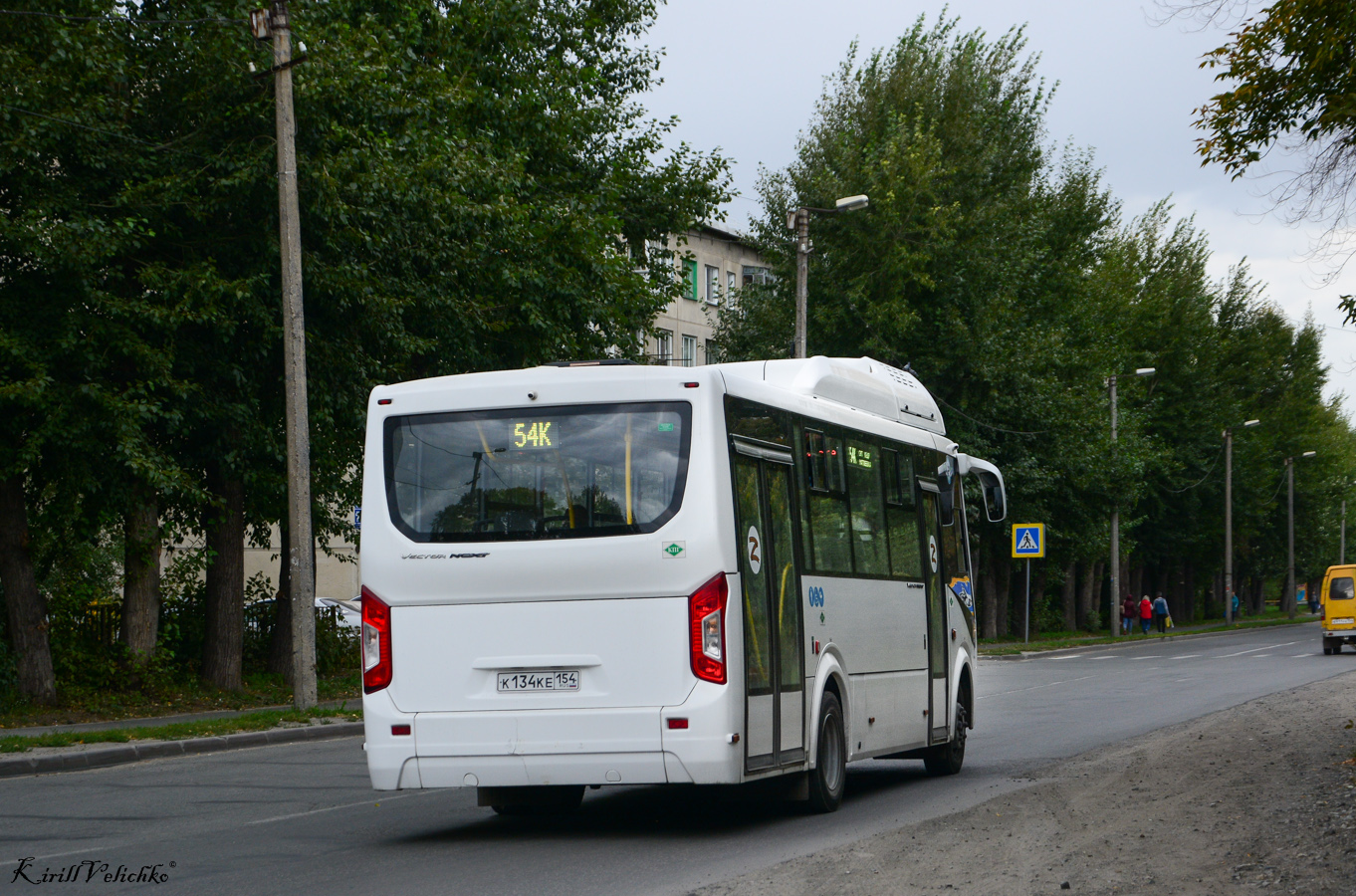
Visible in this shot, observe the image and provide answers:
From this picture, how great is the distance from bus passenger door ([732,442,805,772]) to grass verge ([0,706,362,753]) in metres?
8.72

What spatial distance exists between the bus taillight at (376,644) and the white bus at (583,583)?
0.04 ft

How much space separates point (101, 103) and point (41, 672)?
23.3 feet

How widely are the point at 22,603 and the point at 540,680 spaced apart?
12.8 meters

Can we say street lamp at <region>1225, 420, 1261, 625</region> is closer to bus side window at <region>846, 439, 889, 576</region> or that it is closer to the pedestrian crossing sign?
the pedestrian crossing sign

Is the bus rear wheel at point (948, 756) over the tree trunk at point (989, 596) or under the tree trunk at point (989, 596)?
over

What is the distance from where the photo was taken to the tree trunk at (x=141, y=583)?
21.1m

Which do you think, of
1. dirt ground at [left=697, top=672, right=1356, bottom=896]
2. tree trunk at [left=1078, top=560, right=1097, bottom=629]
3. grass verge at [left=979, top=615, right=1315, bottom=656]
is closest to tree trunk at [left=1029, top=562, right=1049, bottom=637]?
grass verge at [left=979, top=615, right=1315, bottom=656]

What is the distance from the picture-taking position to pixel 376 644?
9.80 m

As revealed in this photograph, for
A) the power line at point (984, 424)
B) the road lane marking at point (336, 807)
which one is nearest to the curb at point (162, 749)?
the road lane marking at point (336, 807)

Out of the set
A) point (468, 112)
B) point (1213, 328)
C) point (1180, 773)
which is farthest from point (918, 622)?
point (1213, 328)

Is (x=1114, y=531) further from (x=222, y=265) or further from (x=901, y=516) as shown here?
(x=901, y=516)

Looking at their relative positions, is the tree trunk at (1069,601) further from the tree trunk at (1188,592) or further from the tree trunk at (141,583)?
the tree trunk at (141,583)

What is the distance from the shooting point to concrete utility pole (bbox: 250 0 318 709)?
19.8 metres

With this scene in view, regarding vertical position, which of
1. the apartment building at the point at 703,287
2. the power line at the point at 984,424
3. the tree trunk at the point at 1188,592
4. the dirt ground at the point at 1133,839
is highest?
the apartment building at the point at 703,287
